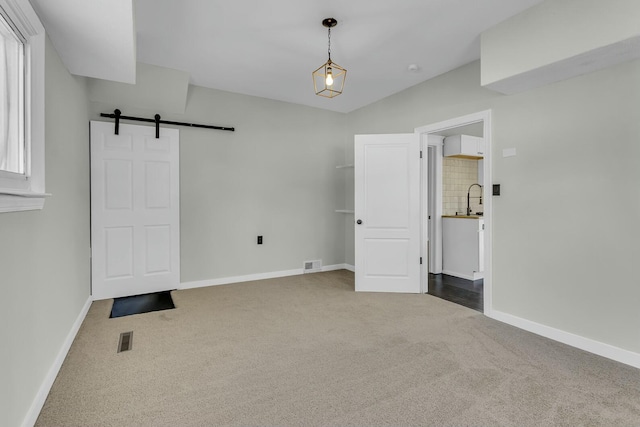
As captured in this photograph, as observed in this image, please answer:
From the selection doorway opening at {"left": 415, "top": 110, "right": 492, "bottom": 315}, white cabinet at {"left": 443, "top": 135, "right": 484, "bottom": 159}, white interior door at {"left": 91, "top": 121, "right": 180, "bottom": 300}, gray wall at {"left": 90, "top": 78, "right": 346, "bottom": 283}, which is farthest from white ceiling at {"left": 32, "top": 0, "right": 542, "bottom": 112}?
white cabinet at {"left": 443, "top": 135, "right": 484, "bottom": 159}

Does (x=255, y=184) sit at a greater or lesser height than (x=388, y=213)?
greater

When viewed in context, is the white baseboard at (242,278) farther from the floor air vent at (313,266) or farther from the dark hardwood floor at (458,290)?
the dark hardwood floor at (458,290)

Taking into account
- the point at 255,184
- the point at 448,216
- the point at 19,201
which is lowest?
the point at 448,216

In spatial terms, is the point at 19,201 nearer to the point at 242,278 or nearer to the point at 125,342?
the point at 125,342

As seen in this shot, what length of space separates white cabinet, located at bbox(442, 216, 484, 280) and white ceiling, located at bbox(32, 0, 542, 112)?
232cm

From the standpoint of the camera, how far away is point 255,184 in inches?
182

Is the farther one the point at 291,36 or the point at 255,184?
the point at 255,184

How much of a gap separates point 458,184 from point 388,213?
7.99ft

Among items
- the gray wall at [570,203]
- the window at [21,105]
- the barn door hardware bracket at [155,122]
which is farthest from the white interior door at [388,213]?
the window at [21,105]

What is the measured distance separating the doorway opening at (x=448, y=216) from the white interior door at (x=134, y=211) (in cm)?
316

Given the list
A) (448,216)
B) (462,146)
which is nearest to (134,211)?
(448,216)

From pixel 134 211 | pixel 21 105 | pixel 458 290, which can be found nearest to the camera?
pixel 21 105

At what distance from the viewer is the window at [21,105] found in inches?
61.2

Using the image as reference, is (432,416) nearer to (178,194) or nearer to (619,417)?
(619,417)
